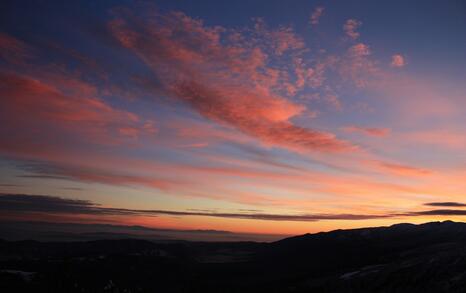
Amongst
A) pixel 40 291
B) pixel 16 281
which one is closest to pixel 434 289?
pixel 40 291

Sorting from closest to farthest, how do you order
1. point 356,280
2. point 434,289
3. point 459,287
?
point 459,287 < point 434,289 < point 356,280

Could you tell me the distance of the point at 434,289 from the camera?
305ft

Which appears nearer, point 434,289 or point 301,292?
point 434,289


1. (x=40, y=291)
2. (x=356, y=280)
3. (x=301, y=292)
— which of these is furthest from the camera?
(x=40, y=291)

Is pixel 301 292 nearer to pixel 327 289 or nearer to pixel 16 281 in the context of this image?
pixel 327 289

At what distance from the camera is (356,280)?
129m

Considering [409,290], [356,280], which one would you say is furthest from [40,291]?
[409,290]

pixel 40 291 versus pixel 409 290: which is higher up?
pixel 409 290

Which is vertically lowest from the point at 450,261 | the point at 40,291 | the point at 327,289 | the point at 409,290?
the point at 40,291

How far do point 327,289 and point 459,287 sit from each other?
2281 inches

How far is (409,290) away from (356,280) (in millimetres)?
30193

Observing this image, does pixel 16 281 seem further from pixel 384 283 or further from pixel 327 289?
pixel 384 283

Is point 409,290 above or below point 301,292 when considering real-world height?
above

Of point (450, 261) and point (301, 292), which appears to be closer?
point (450, 261)
